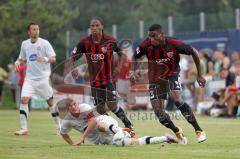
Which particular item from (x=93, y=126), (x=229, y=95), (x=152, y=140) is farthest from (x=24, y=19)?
(x=93, y=126)

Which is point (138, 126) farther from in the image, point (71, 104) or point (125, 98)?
point (71, 104)

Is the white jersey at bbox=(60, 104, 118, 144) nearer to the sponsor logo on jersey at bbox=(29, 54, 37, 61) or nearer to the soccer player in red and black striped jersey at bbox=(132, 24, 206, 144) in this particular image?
the soccer player in red and black striped jersey at bbox=(132, 24, 206, 144)

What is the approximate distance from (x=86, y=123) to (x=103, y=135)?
394mm

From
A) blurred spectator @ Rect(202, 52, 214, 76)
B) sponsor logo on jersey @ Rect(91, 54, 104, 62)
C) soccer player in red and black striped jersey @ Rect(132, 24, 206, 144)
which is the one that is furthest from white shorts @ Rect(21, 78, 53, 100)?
blurred spectator @ Rect(202, 52, 214, 76)

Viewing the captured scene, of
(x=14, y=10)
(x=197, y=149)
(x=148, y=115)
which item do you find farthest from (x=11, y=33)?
(x=197, y=149)

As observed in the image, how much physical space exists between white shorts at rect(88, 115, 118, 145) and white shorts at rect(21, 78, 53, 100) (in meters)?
4.76

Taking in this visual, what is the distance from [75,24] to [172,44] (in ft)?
177

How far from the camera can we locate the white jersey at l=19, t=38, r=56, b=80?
2064 cm

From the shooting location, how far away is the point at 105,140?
16234 millimetres

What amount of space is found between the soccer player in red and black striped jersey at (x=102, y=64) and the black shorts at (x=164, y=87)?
4.45ft

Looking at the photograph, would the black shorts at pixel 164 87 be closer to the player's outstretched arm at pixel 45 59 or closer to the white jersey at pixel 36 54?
the player's outstretched arm at pixel 45 59

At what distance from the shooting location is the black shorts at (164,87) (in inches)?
642

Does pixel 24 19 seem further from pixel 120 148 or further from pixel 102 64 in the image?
pixel 120 148

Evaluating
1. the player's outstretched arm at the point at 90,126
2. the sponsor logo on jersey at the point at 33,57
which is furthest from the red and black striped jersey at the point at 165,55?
the sponsor logo on jersey at the point at 33,57
